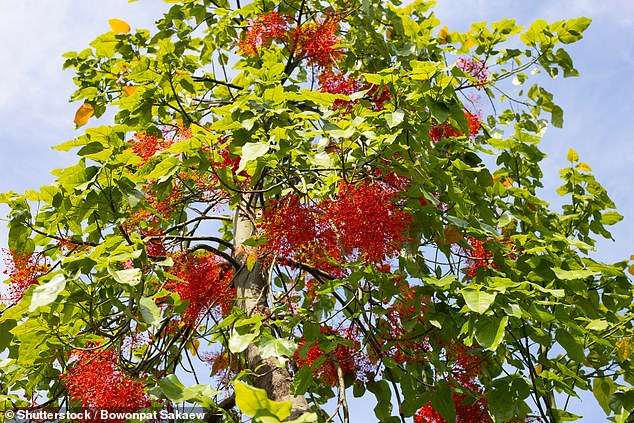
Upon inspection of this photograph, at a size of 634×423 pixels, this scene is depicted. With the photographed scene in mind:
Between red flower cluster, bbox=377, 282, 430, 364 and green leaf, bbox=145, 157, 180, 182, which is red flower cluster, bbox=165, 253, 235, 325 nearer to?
green leaf, bbox=145, 157, 180, 182

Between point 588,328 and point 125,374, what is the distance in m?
2.06

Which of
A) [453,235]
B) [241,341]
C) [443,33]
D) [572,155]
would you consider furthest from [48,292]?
[572,155]

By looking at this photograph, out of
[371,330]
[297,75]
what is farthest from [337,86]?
[371,330]

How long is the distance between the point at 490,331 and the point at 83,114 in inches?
108

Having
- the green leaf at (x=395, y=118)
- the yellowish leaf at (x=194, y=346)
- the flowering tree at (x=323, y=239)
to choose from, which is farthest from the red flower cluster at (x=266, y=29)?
the yellowish leaf at (x=194, y=346)

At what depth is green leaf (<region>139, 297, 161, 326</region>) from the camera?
7.77 ft

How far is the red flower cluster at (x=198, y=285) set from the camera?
11.0 ft

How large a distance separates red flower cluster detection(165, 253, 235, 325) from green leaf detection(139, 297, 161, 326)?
802 millimetres

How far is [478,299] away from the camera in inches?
97.3

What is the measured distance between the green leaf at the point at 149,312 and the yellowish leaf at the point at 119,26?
7.32 ft

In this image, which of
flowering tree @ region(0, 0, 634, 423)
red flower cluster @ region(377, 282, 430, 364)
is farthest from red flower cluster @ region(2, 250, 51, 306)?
red flower cluster @ region(377, 282, 430, 364)

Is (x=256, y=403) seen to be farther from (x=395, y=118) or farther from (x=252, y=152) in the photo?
(x=395, y=118)

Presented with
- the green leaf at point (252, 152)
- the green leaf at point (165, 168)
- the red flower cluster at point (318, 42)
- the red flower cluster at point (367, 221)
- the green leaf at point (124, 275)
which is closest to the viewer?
the green leaf at point (124, 275)

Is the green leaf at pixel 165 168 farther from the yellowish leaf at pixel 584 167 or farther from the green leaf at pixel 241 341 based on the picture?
the yellowish leaf at pixel 584 167
